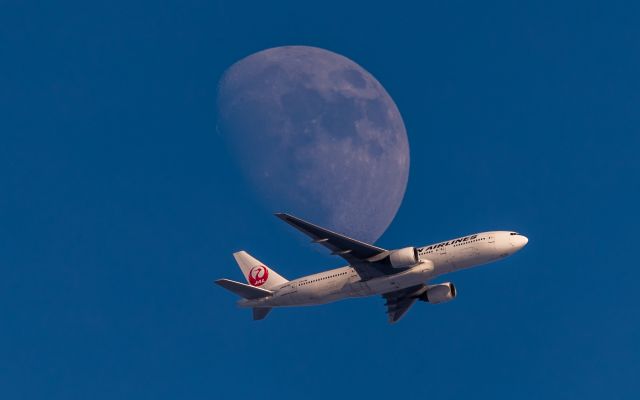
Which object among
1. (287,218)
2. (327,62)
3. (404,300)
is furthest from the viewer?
(404,300)

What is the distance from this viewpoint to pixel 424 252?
87500 millimetres

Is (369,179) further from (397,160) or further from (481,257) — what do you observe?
(481,257)

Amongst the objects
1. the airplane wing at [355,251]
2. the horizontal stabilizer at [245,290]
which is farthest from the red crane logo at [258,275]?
the airplane wing at [355,251]

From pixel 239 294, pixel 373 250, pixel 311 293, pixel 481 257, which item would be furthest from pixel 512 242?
pixel 239 294

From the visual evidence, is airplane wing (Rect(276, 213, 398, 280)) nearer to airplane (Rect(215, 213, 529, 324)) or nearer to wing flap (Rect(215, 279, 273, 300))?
airplane (Rect(215, 213, 529, 324))

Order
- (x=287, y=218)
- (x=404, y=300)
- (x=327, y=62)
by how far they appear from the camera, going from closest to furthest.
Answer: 1. (x=287, y=218)
2. (x=327, y=62)
3. (x=404, y=300)

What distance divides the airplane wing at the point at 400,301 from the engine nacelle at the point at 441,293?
1247mm

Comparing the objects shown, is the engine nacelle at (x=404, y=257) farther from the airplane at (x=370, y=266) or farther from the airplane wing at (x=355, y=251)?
the airplane wing at (x=355, y=251)

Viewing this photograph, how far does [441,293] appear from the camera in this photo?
3824 inches

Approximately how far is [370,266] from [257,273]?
1728 centimetres

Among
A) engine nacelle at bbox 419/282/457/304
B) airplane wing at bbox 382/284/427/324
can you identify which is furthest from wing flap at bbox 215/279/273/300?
engine nacelle at bbox 419/282/457/304

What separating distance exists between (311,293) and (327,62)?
20300 millimetres

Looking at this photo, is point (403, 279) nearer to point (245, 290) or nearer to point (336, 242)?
point (336, 242)

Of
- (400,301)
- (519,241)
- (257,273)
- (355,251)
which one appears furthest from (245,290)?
(519,241)
